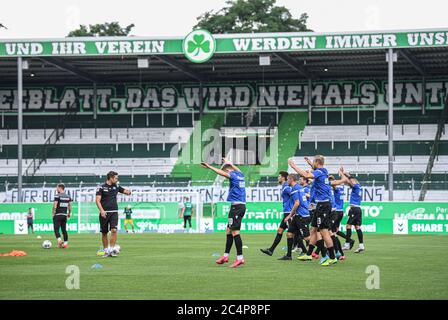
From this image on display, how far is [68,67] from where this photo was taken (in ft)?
185

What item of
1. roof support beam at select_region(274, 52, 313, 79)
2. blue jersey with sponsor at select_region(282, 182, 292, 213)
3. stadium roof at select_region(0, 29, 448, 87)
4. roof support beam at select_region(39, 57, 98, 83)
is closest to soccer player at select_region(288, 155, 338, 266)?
blue jersey with sponsor at select_region(282, 182, 292, 213)

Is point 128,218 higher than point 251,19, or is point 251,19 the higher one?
point 251,19

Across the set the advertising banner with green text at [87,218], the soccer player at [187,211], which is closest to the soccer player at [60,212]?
the soccer player at [187,211]

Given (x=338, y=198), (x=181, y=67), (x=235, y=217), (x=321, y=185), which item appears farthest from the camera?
(x=181, y=67)

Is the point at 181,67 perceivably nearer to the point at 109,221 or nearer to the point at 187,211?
the point at 187,211

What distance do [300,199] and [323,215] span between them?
214cm

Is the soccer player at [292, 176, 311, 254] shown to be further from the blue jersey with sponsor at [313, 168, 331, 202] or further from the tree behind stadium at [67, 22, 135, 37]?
the tree behind stadium at [67, 22, 135, 37]

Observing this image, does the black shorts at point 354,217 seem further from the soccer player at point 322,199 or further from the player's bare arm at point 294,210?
the soccer player at point 322,199

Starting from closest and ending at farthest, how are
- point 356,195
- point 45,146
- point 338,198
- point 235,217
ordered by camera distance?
point 235,217 → point 338,198 → point 356,195 → point 45,146

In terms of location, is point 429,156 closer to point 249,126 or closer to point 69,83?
point 249,126

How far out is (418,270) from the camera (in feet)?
61.4

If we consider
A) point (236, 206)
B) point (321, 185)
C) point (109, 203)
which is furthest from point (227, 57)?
point (236, 206)

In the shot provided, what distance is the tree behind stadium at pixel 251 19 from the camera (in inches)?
3228

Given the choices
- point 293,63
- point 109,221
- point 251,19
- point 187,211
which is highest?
point 251,19
